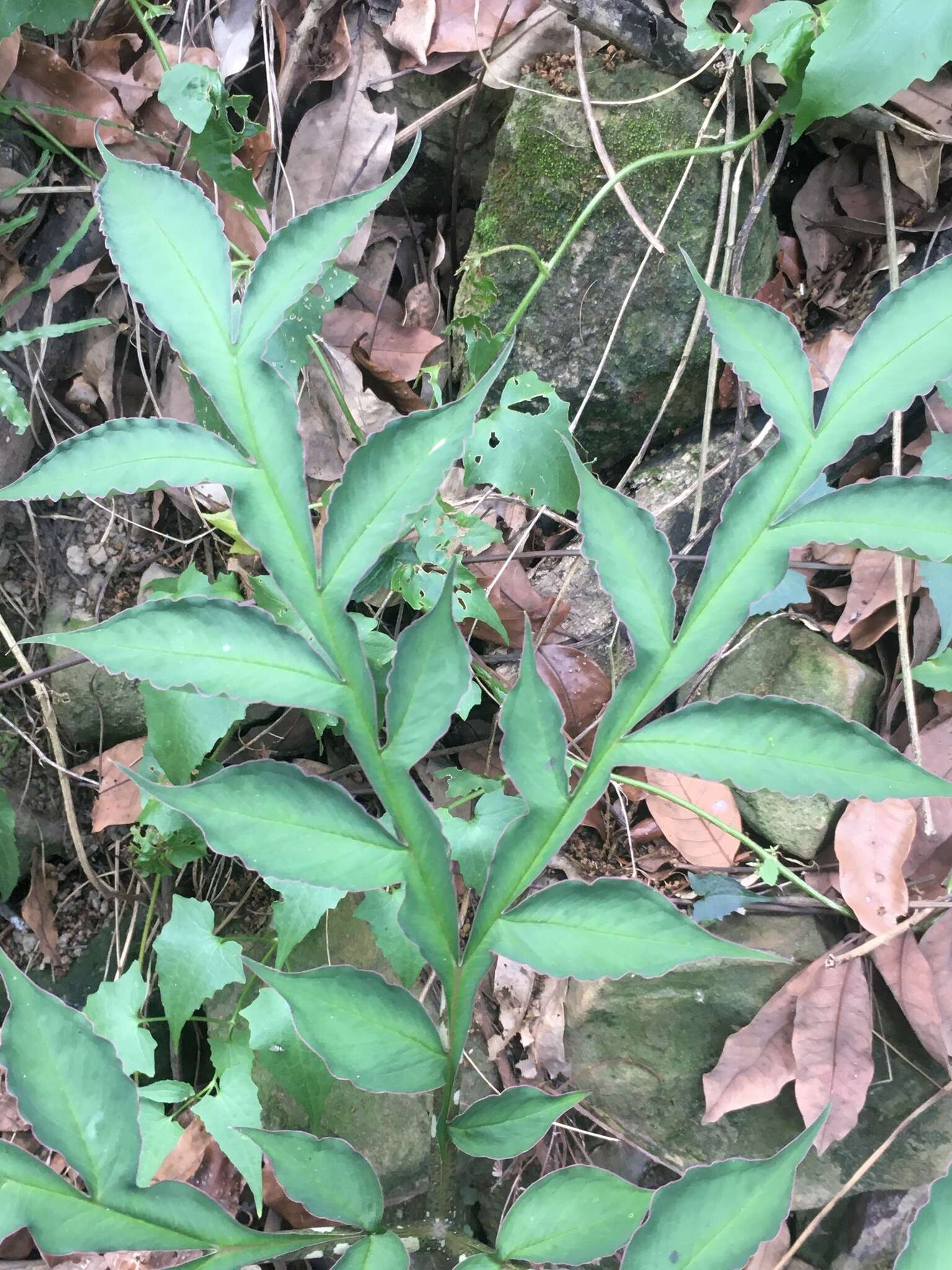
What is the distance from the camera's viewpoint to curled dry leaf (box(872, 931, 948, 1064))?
104cm

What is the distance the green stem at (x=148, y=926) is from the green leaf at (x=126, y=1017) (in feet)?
0.73

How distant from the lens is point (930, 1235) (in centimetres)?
48

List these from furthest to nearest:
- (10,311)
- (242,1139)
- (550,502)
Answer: (10,311)
(550,502)
(242,1139)

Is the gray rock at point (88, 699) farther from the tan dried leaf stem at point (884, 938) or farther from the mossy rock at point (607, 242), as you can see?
the tan dried leaf stem at point (884, 938)

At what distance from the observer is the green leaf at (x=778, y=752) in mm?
510

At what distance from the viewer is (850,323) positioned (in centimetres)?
133

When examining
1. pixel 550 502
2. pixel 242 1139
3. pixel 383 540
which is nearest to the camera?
pixel 383 540

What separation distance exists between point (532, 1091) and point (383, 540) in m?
0.40

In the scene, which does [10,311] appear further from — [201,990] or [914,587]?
[914,587]

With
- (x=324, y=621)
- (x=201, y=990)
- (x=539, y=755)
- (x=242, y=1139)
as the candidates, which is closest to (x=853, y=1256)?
(x=242, y=1139)

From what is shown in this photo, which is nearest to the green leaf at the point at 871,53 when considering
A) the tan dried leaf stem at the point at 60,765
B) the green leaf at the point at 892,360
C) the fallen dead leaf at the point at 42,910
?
the green leaf at the point at 892,360

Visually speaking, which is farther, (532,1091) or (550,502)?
(550,502)

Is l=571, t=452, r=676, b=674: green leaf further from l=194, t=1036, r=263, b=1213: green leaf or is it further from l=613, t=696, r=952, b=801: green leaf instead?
l=194, t=1036, r=263, b=1213: green leaf

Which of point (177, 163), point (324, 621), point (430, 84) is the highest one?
point (430, 84)
